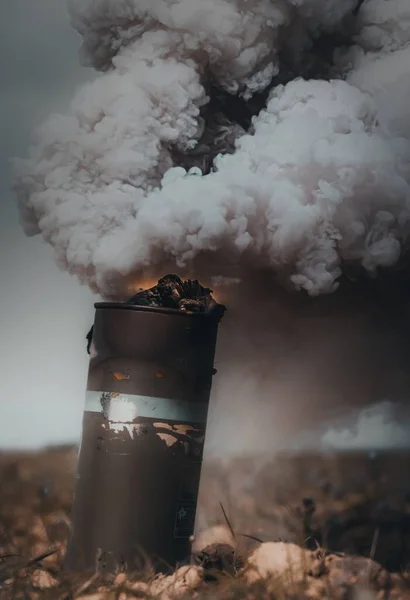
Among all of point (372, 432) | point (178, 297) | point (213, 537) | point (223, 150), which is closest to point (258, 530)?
point (213, 537)

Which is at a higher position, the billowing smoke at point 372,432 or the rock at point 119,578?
the billowing smoke at point 372,432

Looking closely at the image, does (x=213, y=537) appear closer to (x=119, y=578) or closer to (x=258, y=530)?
(x=258, y=530)

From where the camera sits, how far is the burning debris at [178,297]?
6559 millimetres

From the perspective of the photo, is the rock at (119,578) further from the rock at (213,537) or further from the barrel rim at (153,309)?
the barrel rim at (153,309)

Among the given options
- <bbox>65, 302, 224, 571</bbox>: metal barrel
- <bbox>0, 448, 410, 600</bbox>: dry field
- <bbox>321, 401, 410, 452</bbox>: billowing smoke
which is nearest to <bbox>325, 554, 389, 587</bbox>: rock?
<bbox>0, 448, 410, 600</bbox>: dry field

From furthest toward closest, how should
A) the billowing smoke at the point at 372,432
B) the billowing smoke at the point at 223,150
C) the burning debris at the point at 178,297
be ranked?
the billowing smoke at the point at 372,432, the billowing smoke at the point at 223,150, the burning debris at the point at 178,297

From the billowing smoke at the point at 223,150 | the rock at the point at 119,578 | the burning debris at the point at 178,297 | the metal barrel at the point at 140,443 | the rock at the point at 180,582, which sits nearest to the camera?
the rock at the point at 180,582

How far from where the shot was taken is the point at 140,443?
614 centimetres

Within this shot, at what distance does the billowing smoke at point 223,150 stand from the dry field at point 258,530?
1.88 metres

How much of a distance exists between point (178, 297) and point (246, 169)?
1.24 metres

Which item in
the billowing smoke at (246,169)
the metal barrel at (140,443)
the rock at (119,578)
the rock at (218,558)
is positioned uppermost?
the billowing smoke at (246,169)

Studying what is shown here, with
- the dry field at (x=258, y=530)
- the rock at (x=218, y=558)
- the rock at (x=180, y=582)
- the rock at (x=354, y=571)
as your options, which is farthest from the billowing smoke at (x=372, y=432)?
the rock at (x=180, y=582)

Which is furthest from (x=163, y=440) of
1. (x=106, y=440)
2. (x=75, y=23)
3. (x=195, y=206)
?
(x=75, y=23)

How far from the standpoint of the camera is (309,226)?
22.7 feet
